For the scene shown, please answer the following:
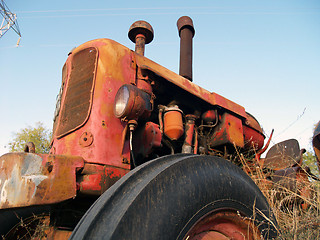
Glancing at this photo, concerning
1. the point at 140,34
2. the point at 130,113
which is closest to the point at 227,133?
the point at 130,113

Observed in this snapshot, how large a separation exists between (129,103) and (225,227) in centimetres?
92

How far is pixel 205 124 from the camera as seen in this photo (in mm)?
2707

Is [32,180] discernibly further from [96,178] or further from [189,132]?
[189,132]

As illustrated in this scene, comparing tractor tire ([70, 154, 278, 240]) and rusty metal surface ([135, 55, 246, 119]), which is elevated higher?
rusty metal surface ([135, 55, 246, 119])

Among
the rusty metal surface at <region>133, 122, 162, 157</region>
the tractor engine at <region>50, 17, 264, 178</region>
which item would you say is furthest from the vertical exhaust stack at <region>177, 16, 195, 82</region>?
the rusty metal surface at <region>133, 122, 162, 157</region>

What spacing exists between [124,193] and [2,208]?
2.22 ft

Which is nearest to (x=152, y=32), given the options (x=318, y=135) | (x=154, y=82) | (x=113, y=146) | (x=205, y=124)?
(x=154, y=82)

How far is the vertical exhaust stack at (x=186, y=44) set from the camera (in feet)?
12.6

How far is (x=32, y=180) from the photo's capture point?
4.40 ft

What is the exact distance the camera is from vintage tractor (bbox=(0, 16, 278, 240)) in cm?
101

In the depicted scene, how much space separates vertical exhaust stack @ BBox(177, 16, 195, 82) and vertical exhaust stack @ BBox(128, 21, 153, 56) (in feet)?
2.97

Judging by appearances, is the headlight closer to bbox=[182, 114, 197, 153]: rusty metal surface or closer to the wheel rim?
bbox=[182, 114, 197, 153]: rusty metal surface

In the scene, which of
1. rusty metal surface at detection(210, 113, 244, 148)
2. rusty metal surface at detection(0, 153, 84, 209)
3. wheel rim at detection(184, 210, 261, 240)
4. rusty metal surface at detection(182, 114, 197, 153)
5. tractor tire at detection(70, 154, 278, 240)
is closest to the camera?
tractor tire at detection(70, 154, 278, 240)

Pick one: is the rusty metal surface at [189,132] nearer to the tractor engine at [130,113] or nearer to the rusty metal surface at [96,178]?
the tractor engine at [130,113]
